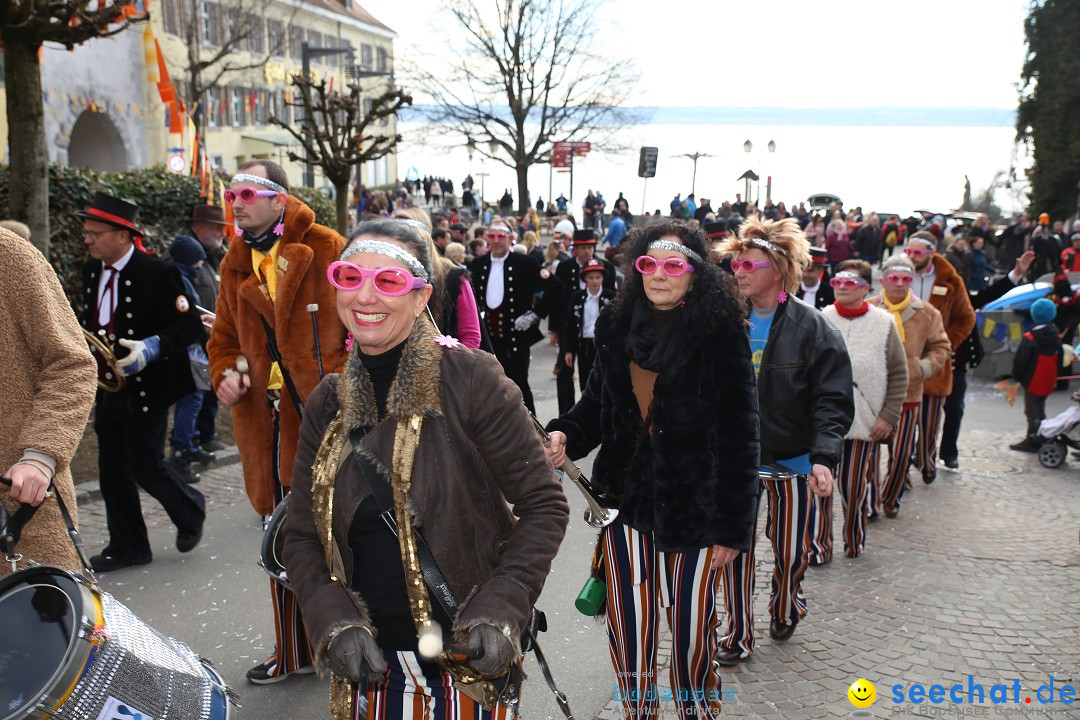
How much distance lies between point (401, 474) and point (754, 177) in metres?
29.6

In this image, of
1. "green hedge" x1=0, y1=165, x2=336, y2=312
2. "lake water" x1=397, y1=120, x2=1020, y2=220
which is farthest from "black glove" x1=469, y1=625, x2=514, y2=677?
"lake water" x1=397, y1=120, x2=1020, y2=220

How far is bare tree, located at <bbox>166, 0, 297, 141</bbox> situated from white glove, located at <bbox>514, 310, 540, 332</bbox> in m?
19.2

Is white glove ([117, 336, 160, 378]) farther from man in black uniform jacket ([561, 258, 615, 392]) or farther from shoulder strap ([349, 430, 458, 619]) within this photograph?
man in black uniform jacket ([561, 258, 615, 392])

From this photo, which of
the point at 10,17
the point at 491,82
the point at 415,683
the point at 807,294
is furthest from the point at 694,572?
the point at 491,82

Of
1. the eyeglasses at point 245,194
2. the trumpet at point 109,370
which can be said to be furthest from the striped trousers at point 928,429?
the trumpet at point 109,370

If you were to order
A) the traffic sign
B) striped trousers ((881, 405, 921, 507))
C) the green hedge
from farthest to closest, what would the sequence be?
the traffic sign < the green hedge < striped trousers ((881, 405, 921, 507))

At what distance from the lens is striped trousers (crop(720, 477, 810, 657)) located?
421 cm

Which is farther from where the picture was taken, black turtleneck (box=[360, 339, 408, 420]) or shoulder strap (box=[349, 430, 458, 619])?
black turtleneck (box=[360, 339, 408, 420])

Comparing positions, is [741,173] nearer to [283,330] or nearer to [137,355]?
[137,355]

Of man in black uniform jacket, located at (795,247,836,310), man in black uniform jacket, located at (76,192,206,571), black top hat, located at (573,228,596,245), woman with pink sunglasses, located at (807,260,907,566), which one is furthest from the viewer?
black top hat, located at (573,228,596,245)

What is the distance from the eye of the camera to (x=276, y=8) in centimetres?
4259

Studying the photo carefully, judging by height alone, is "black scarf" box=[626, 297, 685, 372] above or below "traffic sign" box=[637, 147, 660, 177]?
below

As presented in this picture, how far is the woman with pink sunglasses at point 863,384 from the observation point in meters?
5.52

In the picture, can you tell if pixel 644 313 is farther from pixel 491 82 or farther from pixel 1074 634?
pixel 491 82
